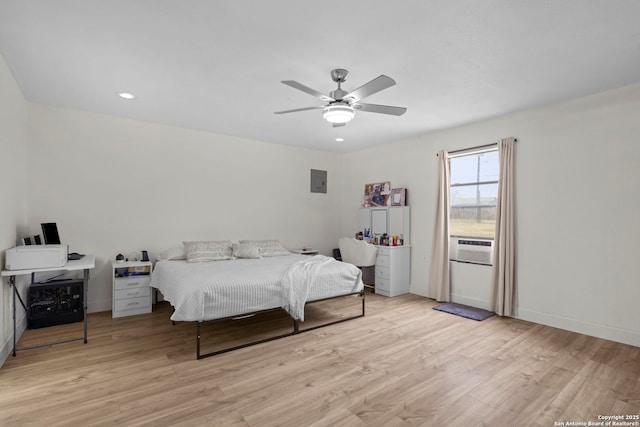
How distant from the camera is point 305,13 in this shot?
2.17m

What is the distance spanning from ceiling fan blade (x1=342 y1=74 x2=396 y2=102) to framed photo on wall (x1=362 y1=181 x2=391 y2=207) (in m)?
3.10

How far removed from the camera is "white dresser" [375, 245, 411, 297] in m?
5.25

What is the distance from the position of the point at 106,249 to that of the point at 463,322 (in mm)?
4877

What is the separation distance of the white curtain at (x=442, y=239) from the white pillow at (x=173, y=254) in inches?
151

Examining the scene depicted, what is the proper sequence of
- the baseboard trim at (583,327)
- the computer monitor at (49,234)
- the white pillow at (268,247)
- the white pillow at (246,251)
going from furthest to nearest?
the white pillow at (268,247) < the white pillow at (246,251) < the computer monitor at (49,234) < the baseboard trim at (583,327)

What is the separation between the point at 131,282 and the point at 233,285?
1.95m

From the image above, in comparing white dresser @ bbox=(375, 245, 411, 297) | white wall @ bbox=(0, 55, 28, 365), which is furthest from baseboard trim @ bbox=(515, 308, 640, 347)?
white wall @ bbox=(0, 55, 28, 365)

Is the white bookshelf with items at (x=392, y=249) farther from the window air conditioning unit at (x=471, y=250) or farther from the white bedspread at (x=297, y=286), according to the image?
the white bedspread at (x=297, y=286)

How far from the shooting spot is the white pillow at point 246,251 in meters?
4.84

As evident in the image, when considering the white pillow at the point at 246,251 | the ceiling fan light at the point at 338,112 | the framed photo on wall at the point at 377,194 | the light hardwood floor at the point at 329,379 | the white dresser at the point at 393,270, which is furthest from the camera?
the framed photo on wall at the point at 377,194

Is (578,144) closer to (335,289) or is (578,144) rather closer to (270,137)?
(335,289)

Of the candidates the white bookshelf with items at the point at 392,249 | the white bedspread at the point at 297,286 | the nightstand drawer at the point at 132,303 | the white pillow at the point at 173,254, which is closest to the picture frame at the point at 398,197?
the white bookshelf with items at the point at 392,249

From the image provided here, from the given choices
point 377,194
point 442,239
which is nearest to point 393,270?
point 442,239

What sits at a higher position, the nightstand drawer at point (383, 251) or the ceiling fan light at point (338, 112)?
the ceiling fan light at point (338, 112)
